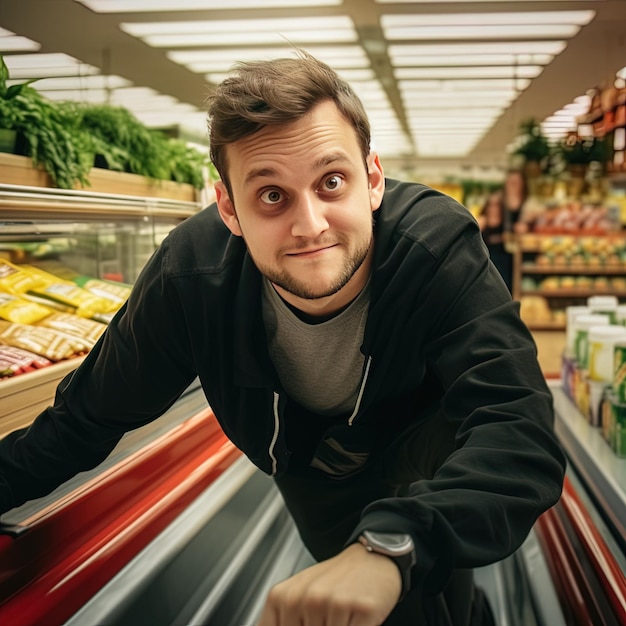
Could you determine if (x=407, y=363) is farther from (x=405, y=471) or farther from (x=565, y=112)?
(x=565, y=112)

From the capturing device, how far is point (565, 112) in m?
6.32

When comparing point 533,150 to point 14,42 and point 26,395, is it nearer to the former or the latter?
point 14,42

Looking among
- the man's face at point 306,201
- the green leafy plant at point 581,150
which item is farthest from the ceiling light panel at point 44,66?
the green leafy plant at point 581,150

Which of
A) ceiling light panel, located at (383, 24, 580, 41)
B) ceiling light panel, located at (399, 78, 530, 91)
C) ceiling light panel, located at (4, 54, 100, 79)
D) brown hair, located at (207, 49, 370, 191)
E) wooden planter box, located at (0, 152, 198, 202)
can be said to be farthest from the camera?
ceiling light panel, located at (399, 78, 530, 91)

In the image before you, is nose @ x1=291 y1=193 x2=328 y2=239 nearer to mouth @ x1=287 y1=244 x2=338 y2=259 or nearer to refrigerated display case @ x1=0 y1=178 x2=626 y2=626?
mouth @ x1=287 y1=244 x2=338 y2=259

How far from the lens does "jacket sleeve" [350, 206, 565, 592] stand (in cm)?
95

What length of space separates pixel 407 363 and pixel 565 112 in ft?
18.6

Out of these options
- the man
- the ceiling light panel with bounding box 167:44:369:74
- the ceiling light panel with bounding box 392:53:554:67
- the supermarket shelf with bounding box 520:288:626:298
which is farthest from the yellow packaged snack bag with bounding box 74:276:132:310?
the supermarket shelf with bounding box 520:288:626:298

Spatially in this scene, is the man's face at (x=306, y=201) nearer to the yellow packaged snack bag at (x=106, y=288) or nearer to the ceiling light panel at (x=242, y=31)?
the yellow packaged snack bag at (x=106, y=288)

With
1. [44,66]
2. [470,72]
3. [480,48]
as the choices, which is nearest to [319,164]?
[44,66]

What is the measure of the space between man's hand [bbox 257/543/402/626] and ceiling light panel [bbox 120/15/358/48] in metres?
4.42

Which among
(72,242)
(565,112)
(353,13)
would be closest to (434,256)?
(72,242)

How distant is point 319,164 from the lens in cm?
125

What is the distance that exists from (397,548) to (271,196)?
69cm
